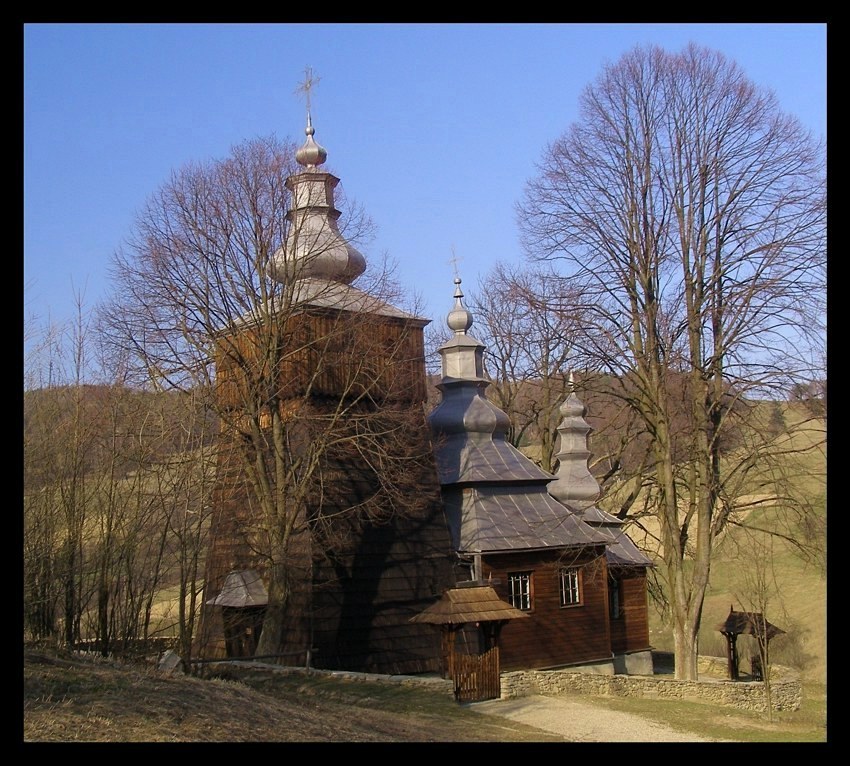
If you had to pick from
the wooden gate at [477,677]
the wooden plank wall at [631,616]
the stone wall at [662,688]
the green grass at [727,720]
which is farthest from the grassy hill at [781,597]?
the wooden gate at [477,677]

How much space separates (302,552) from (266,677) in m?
3.30

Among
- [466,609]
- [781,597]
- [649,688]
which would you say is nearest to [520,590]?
[649,688]

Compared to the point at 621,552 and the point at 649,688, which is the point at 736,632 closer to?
the point at 621,552

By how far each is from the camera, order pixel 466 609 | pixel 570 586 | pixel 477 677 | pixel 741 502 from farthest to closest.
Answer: pixel 741 502 → pixel 570 586 → pixel 466 609 → pixel 477 677

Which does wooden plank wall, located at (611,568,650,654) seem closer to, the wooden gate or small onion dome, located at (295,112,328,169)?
the wooden gate

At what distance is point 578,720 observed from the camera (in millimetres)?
16016

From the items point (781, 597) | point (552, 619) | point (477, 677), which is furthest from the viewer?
point (781, 597)

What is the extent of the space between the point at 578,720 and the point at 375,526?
6324 mm

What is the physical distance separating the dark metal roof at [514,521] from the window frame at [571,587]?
900mm

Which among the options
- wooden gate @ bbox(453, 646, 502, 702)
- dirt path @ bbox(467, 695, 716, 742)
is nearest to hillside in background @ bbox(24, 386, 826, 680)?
dirt path @ bbox(467, 695, 716, 742)

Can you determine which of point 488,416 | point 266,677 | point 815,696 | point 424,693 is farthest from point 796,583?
point 266,677

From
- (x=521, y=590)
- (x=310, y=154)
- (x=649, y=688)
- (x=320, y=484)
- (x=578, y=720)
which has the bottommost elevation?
(x=649, y=688)
